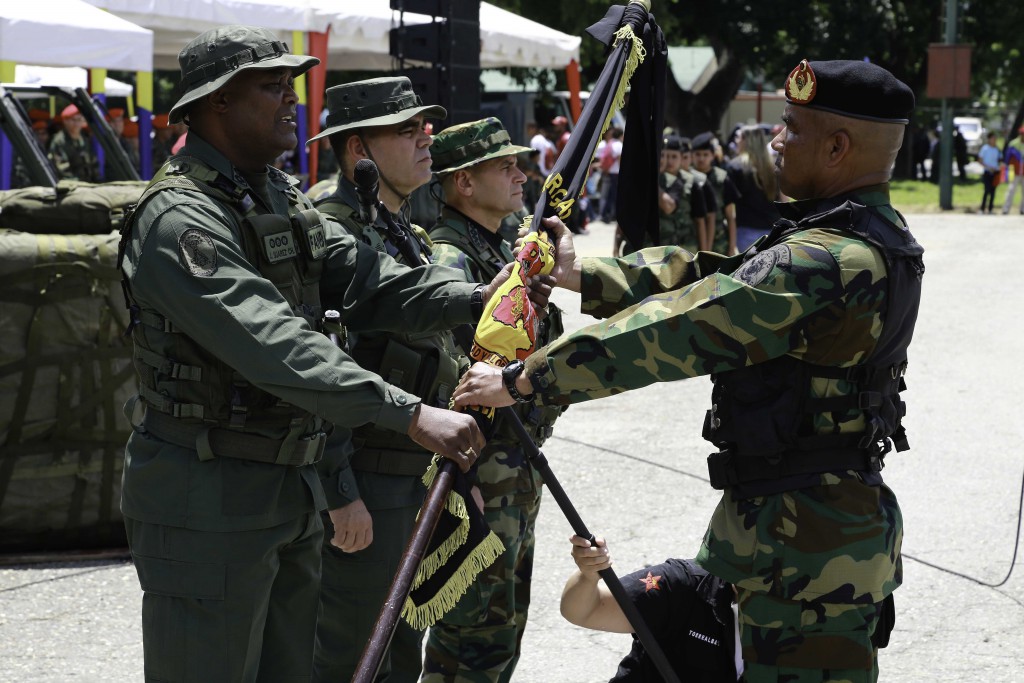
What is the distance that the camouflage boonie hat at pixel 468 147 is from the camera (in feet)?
14.5

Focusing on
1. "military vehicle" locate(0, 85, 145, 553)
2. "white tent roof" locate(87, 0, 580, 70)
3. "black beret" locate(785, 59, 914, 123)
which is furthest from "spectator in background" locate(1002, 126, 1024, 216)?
"black beret" locate(785, 59, 914, 123)

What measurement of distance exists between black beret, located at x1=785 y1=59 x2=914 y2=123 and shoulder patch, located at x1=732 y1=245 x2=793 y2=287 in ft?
A: 1.28

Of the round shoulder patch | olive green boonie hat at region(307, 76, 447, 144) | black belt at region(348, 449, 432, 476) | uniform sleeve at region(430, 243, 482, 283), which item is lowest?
black belt at region(348, 449, 432, 476)

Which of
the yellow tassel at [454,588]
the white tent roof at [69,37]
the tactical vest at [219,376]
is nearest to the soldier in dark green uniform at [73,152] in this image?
the white tent roof at [69,37]

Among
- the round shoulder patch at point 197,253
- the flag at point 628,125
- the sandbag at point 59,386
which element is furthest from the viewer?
the sandbag at point 59,386

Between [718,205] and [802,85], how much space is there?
32.4ft

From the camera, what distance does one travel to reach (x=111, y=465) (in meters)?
5.82

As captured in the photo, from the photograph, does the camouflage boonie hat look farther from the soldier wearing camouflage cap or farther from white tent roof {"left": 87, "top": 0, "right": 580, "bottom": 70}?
white tent roof {"left": 87, "top": 0, "right": 580, "bottom": 70}

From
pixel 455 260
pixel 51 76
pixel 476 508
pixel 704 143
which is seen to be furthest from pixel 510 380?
pixel 51 76

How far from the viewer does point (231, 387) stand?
126 inches

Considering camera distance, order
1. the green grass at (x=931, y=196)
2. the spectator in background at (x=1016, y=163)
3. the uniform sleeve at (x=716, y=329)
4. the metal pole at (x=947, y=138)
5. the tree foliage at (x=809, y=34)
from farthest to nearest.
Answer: the tree foliage at (x=809, y=34) < the green grass at (x=931, y=196) < the metal pole at (x=947, y=138) < the spectator in background at (x=1016, y=163) < the uniform sleeve at (x=716, y=329)

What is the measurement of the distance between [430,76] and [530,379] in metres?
4.56

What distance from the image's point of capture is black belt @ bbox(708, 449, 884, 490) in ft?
10.2

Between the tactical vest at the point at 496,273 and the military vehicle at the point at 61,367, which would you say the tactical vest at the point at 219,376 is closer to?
the tactical vest at the point at 496,273
